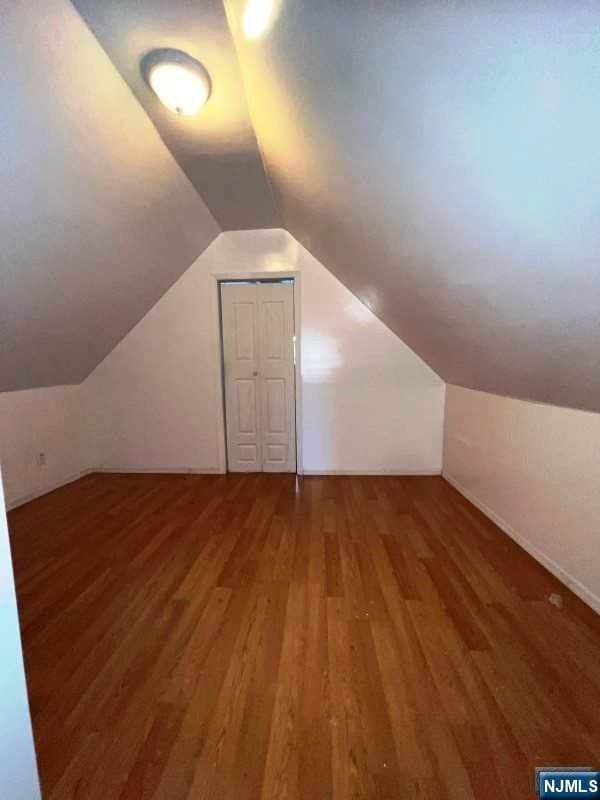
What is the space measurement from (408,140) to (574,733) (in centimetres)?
200

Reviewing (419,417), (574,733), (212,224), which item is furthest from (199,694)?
(212,224)

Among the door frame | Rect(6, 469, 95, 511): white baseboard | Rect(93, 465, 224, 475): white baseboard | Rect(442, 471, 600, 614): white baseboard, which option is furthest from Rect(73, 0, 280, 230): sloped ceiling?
Rect(6, 469, 95, 511): white baseboard

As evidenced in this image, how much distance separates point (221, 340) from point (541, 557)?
3178 mm

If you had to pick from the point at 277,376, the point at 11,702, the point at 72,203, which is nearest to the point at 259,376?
the point at 277,376

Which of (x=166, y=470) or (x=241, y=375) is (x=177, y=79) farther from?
(x=166, y=470)

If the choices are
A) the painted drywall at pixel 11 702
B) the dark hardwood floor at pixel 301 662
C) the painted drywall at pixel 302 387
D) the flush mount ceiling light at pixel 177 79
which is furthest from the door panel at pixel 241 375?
the painted drywall at pixel 11 702

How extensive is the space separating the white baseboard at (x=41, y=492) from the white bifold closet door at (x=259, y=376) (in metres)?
1.62

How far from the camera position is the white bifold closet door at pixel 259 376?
3.41 meters

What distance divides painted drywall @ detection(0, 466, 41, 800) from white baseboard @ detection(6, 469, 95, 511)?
8.77 feet

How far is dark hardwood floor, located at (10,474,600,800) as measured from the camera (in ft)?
3.08

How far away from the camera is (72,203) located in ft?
5.85

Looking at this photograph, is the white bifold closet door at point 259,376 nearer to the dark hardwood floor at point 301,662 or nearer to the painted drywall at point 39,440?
the dark hardwood floor at point 301,662

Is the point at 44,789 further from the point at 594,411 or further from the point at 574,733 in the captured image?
the point at 594,411

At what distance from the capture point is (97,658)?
132cm
